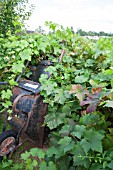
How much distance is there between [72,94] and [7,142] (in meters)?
0.91

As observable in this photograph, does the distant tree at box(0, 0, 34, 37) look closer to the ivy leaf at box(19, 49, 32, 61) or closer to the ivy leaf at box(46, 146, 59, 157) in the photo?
the ivy leaf at box(19, 49, 32, 61)

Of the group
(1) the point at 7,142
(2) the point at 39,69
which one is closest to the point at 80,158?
(1) the point at 7,142

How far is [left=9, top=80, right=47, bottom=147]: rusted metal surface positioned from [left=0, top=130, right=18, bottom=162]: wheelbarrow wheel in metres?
0.12

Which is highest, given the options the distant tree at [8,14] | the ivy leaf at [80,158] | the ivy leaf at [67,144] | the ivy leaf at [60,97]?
the distant tree at [8,14]

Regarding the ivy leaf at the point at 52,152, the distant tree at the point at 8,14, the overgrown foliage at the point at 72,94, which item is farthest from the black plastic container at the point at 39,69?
the distant tree at the point at 8,14

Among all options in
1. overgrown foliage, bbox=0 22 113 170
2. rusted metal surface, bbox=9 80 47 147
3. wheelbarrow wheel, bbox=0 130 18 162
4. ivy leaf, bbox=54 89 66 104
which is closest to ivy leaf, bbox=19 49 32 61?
overgrown foliage, bbox=0 22 113 170

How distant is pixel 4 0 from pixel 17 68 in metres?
3.08

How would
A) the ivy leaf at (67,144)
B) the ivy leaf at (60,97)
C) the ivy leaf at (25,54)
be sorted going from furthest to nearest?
the ivy leaf at (25,54)
the ivy leaf at (60,97)
the ivy leaf at (67,144)

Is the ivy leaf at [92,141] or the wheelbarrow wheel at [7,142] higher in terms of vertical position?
the ivy leaf at [92,141]

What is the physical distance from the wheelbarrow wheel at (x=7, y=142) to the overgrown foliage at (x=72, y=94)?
134 millimetres

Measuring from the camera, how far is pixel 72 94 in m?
1.91

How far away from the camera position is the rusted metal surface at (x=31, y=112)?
7.13 ft

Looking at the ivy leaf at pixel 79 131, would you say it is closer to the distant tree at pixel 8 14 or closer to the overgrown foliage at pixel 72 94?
the overgrown foliage at pixel 72 94

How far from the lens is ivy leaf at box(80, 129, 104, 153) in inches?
53.6
